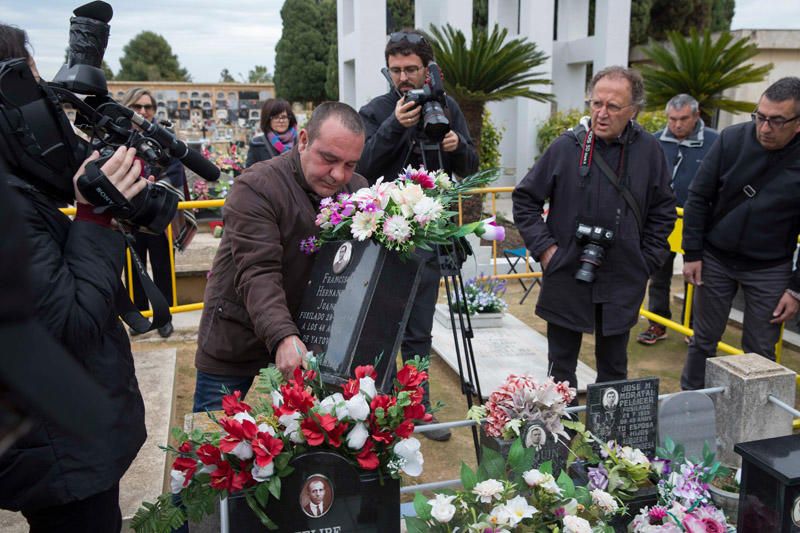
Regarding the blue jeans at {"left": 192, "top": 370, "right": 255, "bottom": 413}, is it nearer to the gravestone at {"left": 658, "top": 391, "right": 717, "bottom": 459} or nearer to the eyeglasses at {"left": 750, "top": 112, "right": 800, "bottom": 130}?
the gravestone at {"left": 658, "top": 391, "right": 717, "bottom": 459}

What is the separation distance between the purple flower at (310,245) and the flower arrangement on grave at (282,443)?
630 millimetres

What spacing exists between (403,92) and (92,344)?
2.34 metres

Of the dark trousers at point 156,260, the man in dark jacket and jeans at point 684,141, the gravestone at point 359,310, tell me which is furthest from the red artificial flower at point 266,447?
the man in dark jacket and jeans at point 684,141

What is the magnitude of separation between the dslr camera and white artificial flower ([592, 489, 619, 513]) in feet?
5.24

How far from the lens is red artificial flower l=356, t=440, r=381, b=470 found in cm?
167

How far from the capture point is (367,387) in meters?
1.76

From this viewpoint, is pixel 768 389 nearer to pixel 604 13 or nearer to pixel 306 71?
pixel 604 13

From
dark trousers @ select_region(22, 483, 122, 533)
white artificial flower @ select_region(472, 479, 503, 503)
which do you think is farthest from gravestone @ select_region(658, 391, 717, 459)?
dark trousers @ select_region(22, 483, 122, 533)

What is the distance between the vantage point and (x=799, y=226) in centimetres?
383

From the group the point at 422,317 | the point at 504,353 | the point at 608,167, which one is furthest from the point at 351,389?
the point at 504,353

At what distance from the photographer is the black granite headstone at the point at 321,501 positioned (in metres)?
1.67

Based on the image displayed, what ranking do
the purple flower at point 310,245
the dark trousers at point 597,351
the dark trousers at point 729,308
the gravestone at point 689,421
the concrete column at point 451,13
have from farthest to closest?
1. the concrete column at point 451,13
2. the dark trousers at point 729,308
3. the dark trousers at point 597,351
4. the gravestone at point 689,421
5. the purple flower at point 310,245

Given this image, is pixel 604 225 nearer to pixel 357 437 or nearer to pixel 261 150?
pixel 357 437

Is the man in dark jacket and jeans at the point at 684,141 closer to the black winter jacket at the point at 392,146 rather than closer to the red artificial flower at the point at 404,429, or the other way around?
the black winter jacket at the point at 392,146
